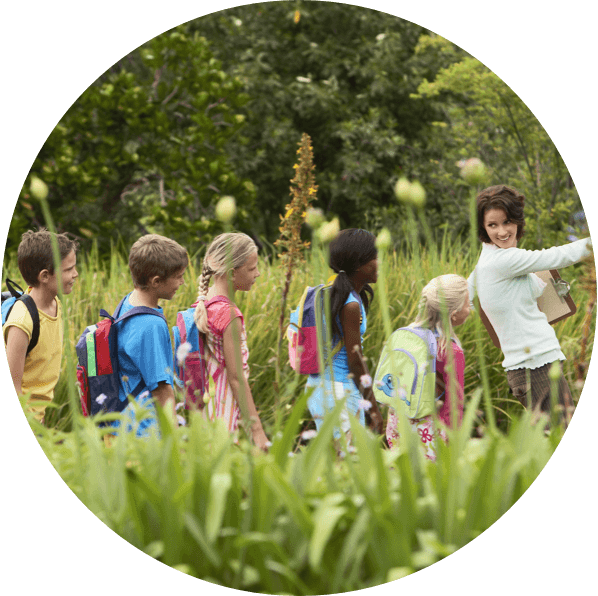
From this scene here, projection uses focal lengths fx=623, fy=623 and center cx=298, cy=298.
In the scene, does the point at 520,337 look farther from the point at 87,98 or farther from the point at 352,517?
the point at 87,98

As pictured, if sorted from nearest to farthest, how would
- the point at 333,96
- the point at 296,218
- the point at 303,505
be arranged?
1. the point at 303,505
2. the point at 296,218
3. the point at 333,96

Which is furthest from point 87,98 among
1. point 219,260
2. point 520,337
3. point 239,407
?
point 520,337

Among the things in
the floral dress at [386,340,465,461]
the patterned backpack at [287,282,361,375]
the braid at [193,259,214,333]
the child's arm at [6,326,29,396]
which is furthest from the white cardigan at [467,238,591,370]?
the child's arm at [6,326,29,396]

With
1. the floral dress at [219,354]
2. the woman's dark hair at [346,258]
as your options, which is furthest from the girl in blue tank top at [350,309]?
the floral dress at [219,354]

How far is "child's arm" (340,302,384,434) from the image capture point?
8.55 feet

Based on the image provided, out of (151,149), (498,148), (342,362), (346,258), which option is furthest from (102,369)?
(498,148)

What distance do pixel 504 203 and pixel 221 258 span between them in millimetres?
1259

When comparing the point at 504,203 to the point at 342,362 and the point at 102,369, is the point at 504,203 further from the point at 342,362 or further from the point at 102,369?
the point at 102,369

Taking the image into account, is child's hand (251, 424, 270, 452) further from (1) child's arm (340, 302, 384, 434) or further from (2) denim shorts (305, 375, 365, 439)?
(1) child's arm (340, 302, 384, 434)

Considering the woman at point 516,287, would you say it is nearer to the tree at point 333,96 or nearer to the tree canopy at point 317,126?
the tree canopy at point 317,126

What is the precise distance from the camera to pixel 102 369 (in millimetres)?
2605

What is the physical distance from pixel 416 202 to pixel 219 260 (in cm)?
118

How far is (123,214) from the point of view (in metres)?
3.30

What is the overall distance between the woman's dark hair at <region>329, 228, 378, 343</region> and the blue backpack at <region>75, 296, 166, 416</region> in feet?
2.39
